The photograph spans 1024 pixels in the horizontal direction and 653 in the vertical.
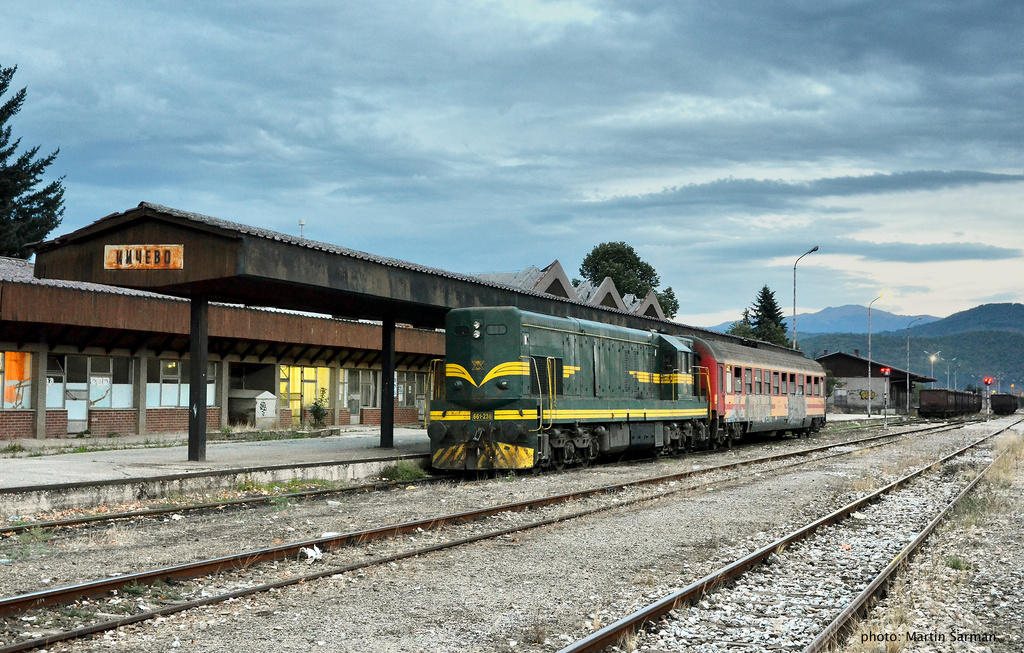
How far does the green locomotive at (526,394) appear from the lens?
732 inches

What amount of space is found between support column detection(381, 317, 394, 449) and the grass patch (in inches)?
158

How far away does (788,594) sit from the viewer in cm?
884

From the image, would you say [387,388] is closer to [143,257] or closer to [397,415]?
[143,257]

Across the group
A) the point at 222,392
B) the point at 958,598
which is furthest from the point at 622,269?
the point at 958,598

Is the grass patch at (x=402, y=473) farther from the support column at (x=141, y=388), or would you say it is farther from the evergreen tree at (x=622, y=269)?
the evergreen tree at (x=622, y=269)

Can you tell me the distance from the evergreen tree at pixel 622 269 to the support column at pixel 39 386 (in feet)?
233

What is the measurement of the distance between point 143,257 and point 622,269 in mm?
80166

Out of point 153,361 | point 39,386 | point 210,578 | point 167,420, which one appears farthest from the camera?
point 167,420

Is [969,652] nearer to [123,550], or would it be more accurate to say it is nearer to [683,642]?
[683,642]

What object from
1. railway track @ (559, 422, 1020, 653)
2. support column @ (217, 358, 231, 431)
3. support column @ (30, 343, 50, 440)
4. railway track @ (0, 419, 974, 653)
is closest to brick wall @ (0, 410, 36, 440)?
support column @ (30, 343, 50, 440)

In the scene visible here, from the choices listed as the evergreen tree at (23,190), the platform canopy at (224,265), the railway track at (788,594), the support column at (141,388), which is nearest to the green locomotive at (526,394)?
the platform canopy at (224,265)

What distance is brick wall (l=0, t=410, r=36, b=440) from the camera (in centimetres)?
2806

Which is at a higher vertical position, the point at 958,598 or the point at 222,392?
the point at 222,392

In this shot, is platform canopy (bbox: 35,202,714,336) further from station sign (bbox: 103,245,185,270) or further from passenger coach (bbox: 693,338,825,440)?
passenger coach (bbox: 693,338,825,440)
